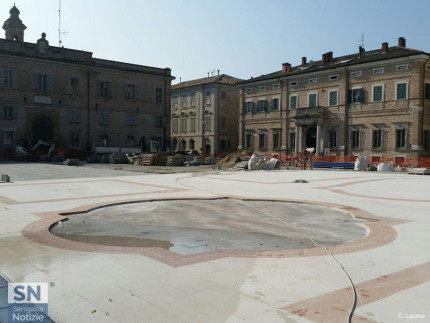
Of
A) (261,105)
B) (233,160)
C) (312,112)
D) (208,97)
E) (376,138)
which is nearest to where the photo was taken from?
(233,160)

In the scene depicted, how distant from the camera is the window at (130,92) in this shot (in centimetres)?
5028

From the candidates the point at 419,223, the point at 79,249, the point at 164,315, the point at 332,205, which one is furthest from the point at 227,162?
the point at 164,315

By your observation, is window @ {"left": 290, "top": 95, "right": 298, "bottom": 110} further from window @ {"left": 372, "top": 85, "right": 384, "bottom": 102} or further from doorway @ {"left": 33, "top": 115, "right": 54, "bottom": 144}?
doorway @ {"left": 33, "top": 115, "right": 54, "bottom": 144}

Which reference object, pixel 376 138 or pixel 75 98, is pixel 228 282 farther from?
pixel 75 98

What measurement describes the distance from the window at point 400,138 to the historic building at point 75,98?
28143 mm

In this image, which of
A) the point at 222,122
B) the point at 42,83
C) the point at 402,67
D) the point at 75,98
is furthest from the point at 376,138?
the point at 42,83

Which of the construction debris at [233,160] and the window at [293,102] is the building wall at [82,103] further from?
the window at [293,102]

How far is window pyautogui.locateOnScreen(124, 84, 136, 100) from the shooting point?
5028 cm

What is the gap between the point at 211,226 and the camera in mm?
9086

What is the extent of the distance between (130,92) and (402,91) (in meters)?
31.6

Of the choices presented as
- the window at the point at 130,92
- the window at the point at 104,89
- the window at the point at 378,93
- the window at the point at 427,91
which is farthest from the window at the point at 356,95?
the window at the point at 104,89

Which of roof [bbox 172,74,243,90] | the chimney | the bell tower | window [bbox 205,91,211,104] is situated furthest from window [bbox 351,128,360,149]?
the bell tower

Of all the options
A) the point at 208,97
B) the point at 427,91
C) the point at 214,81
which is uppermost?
the point at 214,81

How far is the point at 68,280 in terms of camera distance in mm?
5180
